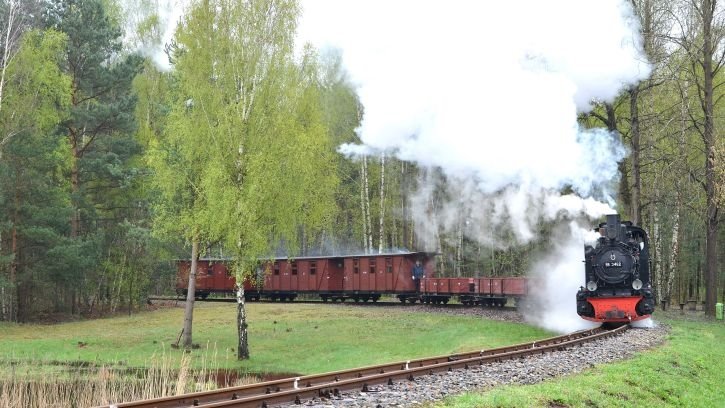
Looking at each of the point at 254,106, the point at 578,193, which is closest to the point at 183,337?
the point at 254,106

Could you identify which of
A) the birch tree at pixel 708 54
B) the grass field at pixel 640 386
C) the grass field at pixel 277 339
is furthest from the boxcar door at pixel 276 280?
the grass field at pixel 640 386

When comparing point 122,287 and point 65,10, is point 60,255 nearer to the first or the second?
point 122,287

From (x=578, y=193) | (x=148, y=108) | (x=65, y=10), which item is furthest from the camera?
(x=148, y=108)

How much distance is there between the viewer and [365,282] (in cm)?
3619

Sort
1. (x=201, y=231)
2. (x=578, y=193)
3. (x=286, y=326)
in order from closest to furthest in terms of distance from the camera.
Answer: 1. (x=201, y=231)
2. (x=578, y=193)
3. (x=286, y=326)

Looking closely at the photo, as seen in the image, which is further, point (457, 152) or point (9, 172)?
point (9, 172)

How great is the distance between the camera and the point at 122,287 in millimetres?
36812

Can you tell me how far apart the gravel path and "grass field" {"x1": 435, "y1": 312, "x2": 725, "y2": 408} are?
451mm

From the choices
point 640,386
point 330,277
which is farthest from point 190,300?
point 640,386

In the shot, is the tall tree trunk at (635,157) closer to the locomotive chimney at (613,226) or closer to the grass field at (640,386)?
the locomotive chimney at (613,226)

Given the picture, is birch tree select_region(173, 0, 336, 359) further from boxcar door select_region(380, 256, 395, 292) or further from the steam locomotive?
boxcar door select_region(380, 256, 395, 292)

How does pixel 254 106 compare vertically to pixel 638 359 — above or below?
above

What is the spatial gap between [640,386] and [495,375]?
2.40 metres

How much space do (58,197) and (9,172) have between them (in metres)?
2.38
